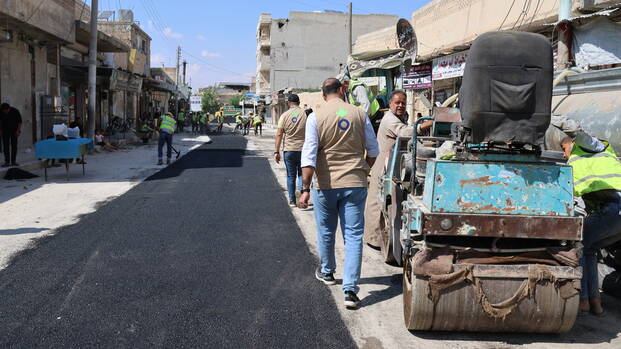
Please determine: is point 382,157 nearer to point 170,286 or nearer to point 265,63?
Answer: point 170,286

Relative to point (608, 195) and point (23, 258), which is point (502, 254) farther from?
point (23, 258)

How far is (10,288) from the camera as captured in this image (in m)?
4.67

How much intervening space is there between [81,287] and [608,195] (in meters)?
4.44

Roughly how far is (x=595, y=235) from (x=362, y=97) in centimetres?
648

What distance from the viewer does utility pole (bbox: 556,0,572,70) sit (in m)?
10.5

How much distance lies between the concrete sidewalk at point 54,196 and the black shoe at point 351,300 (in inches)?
137

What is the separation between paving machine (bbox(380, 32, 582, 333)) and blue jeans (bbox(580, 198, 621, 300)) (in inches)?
20.9

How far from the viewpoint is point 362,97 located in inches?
402

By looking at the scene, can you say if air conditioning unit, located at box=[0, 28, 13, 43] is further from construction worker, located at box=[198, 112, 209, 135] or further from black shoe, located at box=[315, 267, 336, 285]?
construction worker, located at box=[198, 112, 209, 135]

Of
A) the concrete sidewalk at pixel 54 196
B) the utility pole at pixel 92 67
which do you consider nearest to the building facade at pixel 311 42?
the utility pole at pixel 92 67

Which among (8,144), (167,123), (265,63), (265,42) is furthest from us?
(265,63)

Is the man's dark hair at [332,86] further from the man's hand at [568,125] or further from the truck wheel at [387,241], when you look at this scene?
the man's hand at [568,125]

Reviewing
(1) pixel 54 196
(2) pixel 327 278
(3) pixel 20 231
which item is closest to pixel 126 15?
(1) pixel 54 196

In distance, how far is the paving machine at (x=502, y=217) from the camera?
366 centimetres
